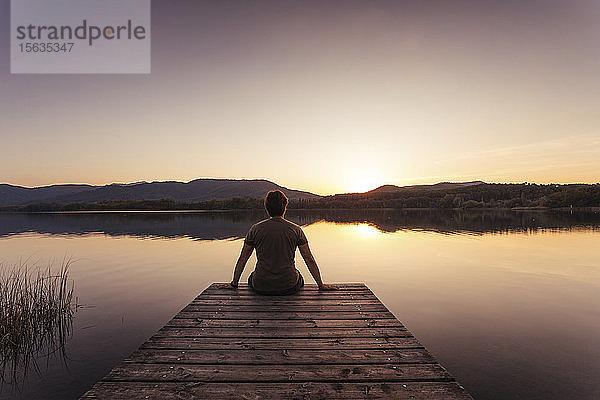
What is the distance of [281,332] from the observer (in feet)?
15.8

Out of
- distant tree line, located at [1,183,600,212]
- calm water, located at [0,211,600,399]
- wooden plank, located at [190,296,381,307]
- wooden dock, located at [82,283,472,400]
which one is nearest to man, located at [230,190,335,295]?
wooden plank, located at [190,296,381,307]

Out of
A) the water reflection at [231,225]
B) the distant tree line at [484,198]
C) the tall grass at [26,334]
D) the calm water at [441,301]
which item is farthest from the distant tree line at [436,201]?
the tall grass at [26,334]

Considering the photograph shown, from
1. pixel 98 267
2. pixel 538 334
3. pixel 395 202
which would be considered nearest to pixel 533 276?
pixel 538 334

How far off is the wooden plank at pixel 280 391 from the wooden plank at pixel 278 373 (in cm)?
8

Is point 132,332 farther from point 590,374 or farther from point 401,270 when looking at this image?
point 401,270

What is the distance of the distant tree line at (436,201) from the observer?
94.9 metres

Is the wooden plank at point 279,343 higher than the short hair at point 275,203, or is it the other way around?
the short hair at point 275,203

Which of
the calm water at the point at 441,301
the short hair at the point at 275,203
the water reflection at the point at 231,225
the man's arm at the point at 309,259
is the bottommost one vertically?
the calm water at the point at 441,301

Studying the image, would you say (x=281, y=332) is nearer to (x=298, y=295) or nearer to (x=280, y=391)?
(x=280, y=391)

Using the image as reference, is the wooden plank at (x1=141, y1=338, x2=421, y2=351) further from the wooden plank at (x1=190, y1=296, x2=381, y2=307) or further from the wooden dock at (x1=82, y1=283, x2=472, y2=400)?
the wooden plank at (x1=190, y1=296, x2=381, y2=307)

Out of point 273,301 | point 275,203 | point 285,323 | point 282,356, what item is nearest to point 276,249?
point 275,203

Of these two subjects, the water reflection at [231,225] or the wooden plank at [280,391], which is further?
the water reflection at [231,225]

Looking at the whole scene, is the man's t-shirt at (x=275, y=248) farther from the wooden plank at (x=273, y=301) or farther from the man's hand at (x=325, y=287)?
the man's hand at (x=325, y=287)

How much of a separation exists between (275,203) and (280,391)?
11.9ft
